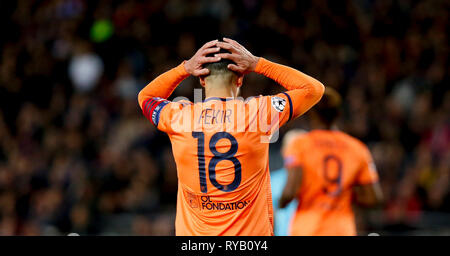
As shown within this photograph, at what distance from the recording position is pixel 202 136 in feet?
9.82

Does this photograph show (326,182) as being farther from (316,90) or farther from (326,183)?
(316,90)

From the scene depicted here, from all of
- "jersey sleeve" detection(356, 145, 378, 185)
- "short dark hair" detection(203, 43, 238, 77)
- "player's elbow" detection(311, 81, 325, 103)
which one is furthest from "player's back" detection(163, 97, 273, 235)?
"jersey sleeve" detection(356, 145, 378, 185)

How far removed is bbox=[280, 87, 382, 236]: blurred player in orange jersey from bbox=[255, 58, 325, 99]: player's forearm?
62.3 inches

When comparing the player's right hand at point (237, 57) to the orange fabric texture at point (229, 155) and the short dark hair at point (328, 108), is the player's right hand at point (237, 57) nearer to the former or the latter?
the orange fabric texture at point (229, 155)

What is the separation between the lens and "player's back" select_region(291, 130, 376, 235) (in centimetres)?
458

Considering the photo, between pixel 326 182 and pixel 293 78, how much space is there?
1.71 meters

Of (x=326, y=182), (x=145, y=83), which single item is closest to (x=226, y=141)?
(x=326, y=182)

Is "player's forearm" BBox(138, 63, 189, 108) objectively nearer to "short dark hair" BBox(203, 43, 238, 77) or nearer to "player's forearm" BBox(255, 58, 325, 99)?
"short dark hair" BBox(203, 43, 238, 77)

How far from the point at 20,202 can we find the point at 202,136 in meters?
6.23

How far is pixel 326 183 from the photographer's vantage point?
180 inches

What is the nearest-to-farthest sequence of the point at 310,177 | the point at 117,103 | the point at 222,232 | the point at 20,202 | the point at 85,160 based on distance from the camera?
the point at 222,232
the point at 310,177
the point at 20,202
the point at 85,160
the point at 117,103

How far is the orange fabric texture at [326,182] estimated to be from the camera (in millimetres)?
4582

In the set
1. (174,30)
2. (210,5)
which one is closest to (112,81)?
→ (174,30)

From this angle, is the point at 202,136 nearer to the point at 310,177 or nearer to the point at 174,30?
the point at 310,177
